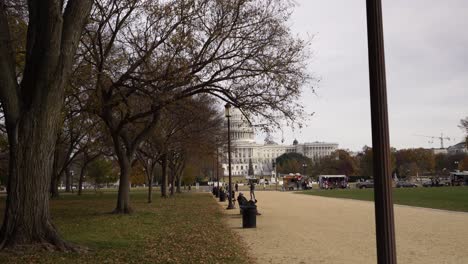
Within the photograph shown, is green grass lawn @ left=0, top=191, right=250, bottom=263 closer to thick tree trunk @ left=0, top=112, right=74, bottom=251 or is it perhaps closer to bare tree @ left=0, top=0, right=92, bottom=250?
thick tree trunk @ left=0, top=112, right=74, bottom=251

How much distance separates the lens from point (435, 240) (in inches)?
627

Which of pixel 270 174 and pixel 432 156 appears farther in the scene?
pixel 270 174

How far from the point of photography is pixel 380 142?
5188mm

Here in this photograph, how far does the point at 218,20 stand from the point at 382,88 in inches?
650

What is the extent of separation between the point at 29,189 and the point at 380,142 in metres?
9.78

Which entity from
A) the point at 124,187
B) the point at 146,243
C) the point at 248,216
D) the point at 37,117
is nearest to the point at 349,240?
the point at 248,216

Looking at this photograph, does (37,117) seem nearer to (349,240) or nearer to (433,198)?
(349,240)

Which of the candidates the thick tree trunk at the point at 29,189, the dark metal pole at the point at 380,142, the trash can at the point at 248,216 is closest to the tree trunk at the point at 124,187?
the trash can at the point at 248,216

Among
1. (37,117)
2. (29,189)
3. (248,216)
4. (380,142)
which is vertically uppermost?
(37,117)

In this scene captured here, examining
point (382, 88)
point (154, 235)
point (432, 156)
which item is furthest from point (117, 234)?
point (432, 156)

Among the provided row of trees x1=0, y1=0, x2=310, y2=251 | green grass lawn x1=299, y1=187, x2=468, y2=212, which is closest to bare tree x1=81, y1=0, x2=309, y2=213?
row of trees x1=0, y1=0, x2=310, y2=251

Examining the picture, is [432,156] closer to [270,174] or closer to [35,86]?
[270,174]

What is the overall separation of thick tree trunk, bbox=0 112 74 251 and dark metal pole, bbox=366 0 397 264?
370 inches

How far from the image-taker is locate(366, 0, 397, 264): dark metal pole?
5145 mm
